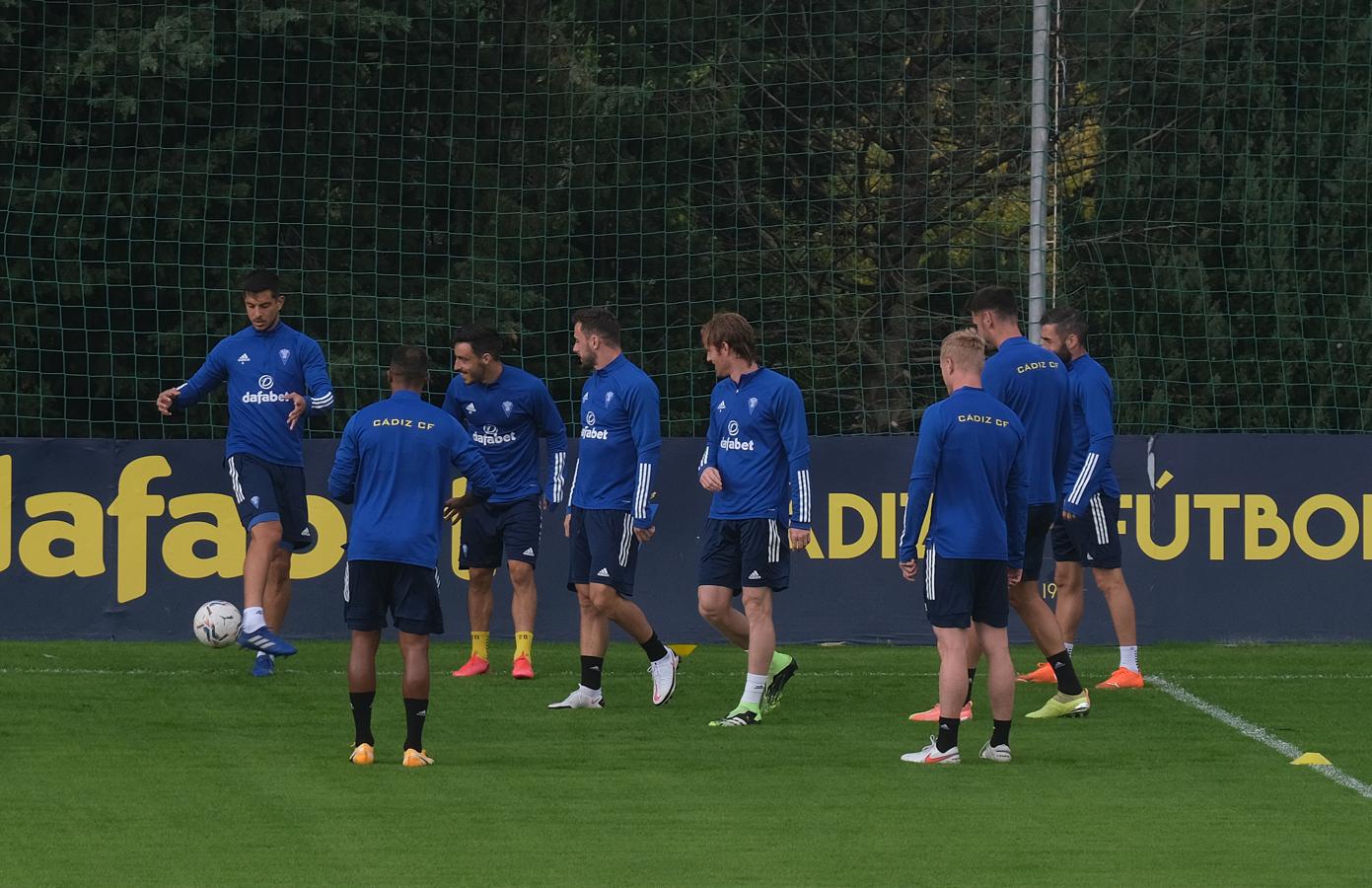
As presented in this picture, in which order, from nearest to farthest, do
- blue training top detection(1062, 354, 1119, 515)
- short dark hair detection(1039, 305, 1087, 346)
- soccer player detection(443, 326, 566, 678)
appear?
blue training top detection(1062, 354, 1119, 515)
short dark hair detection(1039, 305, 1087, 346)
soccer player detection(443, 326, 566, 678)

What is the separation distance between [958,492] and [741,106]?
8.37 m

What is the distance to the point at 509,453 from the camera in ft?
37.0

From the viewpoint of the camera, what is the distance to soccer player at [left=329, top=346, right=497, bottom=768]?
26.4 ft

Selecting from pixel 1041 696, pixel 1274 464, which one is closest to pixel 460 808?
pixel 1041 696

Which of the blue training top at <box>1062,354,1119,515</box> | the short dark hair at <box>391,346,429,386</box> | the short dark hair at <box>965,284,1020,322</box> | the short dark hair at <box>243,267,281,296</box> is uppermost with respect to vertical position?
the short dark hair at <box>243,267,281,296</box>

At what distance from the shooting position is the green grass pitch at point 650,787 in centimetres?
629

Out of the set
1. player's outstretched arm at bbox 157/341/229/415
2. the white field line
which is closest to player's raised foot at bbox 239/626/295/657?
the white field line

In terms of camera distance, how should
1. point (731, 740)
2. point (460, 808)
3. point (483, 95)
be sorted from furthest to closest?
point (483, 95), point (731, 740), point (460, 808)

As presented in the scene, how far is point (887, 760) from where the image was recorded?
8.42 m

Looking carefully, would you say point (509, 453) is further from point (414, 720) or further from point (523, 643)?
point (414, 720)

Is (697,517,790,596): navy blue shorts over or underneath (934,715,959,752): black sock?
over

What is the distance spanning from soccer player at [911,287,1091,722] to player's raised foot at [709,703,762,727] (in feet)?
2.50

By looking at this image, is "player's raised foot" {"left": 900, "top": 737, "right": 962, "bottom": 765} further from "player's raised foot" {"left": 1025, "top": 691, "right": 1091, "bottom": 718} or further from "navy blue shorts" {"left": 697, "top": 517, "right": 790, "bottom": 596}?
"player's raised foot" {"left": 1025, "top": 691, "right": 1091, "bottom": 718}

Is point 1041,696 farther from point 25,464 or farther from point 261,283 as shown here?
point 25,464
